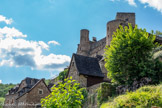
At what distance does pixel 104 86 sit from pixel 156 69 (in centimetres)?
544

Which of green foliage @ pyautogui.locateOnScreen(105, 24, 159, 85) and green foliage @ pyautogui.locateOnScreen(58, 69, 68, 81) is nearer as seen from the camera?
green foliage @ pyautogui.locateOnScreen(105, 24, 159, 85)

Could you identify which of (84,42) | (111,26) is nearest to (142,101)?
(111,26)

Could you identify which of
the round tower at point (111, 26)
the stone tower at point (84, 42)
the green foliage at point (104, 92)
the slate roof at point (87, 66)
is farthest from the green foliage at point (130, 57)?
the stone tower at point (84, 42)

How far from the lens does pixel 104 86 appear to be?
22188 mm

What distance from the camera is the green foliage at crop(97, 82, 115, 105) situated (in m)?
21.6

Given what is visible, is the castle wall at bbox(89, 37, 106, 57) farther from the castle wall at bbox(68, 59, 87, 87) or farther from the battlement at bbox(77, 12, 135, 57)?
the castle wall at bbox(68, 59, 87, 87)

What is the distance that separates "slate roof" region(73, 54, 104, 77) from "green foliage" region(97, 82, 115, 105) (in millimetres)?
6127

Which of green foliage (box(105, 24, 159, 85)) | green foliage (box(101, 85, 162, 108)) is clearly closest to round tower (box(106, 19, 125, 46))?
green foliage (box(105, 24, 159, 85))

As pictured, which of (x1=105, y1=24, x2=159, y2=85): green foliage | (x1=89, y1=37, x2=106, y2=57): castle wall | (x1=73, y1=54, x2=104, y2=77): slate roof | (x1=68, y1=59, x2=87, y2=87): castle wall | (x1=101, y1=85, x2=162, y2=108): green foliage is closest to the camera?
(x1=101, y1=85, x2=162, y2=108): green foliage

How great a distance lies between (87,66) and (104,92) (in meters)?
8.07

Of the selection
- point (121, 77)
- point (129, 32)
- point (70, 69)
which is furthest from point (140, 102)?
point (70, 69)

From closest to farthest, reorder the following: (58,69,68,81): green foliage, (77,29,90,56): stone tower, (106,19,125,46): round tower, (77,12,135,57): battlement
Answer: (106,19,125,46): round tower < (58,69,68,81): green foliage < (77,12,135,57): battlement < (77,29,90,56): stone tower

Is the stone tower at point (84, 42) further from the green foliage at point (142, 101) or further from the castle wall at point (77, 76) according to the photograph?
the green foliage at point (142, 101)

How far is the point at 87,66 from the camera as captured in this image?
29516mm
